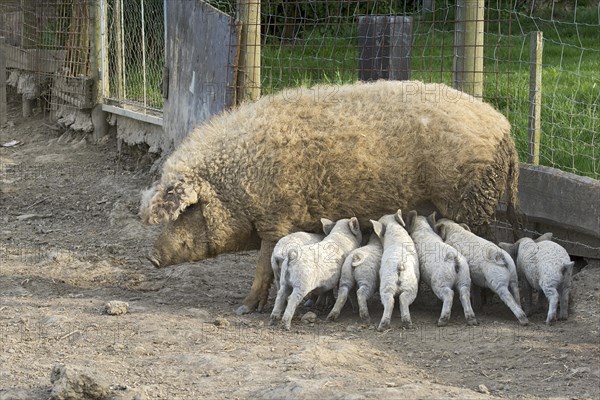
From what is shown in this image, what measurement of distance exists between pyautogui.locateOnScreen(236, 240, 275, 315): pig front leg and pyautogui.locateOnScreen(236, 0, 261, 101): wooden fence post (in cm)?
181

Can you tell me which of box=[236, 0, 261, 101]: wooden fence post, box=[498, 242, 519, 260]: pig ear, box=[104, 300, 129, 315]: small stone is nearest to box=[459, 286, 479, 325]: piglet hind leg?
box=[498, 242, 519, 260]: pig ear

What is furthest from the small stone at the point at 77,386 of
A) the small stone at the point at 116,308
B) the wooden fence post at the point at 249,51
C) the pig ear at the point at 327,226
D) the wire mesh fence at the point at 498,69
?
the wooden fence post at the point at 249,51

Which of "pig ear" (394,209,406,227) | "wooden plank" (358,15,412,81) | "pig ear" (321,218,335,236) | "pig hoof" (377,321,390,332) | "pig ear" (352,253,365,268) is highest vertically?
"wooden plank" (358,15,412,81)

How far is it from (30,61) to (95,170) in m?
2.68

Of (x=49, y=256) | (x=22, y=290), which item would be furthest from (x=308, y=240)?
(x=49, y=256)

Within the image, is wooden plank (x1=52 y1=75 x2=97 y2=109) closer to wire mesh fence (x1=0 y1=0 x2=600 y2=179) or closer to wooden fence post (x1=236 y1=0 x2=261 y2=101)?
wire mesh fence (x1=0 y1=0 x2=600 y2=179)

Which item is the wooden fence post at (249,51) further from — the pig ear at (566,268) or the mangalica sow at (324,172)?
the pig ear at (566,268)

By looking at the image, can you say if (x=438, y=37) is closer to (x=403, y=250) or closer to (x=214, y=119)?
(x=214, y=119)

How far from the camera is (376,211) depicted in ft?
23.0

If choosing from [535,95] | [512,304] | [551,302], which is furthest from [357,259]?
[535,95]

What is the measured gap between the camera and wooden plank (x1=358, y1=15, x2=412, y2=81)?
8133 mm

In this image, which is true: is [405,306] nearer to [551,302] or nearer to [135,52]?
[551,302]

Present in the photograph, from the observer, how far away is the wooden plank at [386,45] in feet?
26.7

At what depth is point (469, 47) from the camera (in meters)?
7.62
